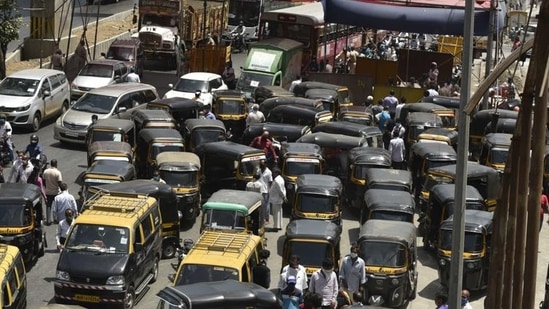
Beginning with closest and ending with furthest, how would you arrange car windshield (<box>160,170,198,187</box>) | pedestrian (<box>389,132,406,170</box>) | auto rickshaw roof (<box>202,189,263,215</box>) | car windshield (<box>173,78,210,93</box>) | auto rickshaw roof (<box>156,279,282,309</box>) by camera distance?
auto rickshaw roof (<box>156,279,282,309</box>) < auto rickshaw roof (<box>202,189,263,215</box>) < car windshield (<box>160,170,198,187</box>) < pedestrian (<box>389,132,406,170</box>) < car windshield (<box>173,78,210,93</box>)

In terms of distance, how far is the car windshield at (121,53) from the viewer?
44812 mm

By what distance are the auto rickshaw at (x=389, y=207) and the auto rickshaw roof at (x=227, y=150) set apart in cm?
360

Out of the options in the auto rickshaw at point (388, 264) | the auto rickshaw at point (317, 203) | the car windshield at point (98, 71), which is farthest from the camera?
the car windshield at point (98, 71)

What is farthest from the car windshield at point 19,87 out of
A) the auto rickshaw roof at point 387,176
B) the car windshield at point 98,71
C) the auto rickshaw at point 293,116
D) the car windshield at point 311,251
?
the car windshield at point 311,251

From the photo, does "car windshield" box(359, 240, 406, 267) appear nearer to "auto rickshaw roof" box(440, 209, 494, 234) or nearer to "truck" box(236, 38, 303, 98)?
"auto rickshaw roof" box(440, 209, 494, 234)

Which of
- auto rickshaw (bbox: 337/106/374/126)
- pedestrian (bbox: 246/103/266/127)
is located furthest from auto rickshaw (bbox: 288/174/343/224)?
auto rickshaw (bbox: 337/106/374/126)

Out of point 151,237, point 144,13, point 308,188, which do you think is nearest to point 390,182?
point 308,188

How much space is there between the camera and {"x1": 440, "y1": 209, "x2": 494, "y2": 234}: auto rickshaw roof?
2378 cm

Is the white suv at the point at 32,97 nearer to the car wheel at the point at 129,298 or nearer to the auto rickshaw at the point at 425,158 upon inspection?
the auto rickshaw at the point at 425,158

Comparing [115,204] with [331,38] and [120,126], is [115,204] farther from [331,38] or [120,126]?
[331,38]

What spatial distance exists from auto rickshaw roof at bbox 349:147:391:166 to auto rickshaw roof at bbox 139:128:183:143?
455 cm

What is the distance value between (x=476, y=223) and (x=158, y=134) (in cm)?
967

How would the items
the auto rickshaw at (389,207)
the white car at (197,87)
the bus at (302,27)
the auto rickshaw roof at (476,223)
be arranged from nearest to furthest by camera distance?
1. the auto rickshaw roof at (476,223)
2. the auto rickshaw at (389,207)
3. the white car at (197,87)
4. the bus at (302,27)

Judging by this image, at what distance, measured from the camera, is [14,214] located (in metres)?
23.1
